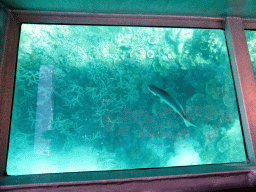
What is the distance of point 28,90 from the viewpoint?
A: 137 cm

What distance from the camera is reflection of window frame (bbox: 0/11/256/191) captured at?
42.6 inches

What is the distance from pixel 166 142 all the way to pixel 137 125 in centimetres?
32

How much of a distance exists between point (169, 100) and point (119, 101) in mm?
493

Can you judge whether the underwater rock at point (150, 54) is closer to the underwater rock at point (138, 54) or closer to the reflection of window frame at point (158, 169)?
the underwater rock at point (138, 54)

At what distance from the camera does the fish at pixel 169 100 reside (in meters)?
1.50

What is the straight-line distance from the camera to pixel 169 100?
4.98ft

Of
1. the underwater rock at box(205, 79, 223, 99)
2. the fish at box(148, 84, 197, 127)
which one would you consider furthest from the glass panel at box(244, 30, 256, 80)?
the fish at box(148, 84, 197, 127)

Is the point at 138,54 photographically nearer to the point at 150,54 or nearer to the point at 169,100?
the point at 150,54

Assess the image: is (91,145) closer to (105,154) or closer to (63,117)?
(105,154)

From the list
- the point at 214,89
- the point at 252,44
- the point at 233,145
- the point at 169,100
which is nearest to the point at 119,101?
the point at 169,100

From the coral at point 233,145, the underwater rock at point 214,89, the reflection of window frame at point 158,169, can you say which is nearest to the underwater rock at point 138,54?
the reflection of window frame at point 158,169

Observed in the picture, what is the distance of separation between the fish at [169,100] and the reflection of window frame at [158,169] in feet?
1.48

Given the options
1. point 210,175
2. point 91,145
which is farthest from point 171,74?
point 91,145

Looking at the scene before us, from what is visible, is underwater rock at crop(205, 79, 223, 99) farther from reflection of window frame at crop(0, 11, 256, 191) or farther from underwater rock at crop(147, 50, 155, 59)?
underwater rock at crop(147, 50, 155, 59)
